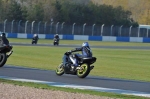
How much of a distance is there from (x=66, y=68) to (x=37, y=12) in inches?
2568

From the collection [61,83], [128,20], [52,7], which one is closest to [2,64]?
[61,83]

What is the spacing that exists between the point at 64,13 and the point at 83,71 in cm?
6923

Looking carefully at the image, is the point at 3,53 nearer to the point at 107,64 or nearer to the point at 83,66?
the point at 83,66

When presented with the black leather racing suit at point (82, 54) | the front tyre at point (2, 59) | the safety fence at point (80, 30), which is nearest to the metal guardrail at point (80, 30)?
the safety fence at point (80, 30)

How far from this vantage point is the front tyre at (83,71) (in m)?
17.0

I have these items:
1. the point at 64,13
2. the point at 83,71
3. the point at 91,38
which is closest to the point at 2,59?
the point at 83,71

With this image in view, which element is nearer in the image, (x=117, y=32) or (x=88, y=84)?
(x=88, y=84)

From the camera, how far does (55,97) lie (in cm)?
1156

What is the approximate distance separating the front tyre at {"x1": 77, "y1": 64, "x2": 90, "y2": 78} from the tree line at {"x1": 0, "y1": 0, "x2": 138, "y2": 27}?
61793 millimetres

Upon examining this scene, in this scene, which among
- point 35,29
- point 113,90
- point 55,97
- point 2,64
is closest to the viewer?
point 55,97

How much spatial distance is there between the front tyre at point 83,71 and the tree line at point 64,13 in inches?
2433

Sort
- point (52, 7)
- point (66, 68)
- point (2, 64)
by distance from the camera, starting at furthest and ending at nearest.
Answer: point (52, 7) < point (2, 64) < point (66, 68)

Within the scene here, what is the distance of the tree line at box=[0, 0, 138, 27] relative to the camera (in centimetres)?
8012

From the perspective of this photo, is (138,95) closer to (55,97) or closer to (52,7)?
(55,97)
